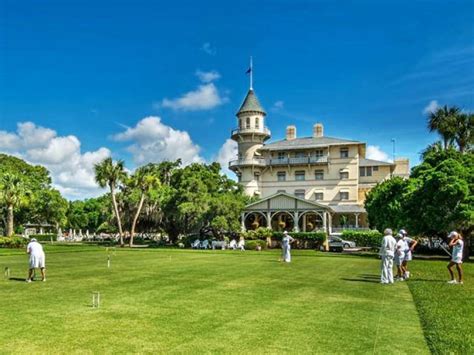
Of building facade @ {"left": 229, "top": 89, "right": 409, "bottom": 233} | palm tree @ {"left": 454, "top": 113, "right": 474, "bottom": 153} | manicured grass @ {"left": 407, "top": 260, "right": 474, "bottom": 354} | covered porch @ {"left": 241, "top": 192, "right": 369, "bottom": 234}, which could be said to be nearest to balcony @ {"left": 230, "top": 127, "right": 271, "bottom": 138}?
building facade @ {"left": 229, "top": 89, "right": 409, "bottom": 233}

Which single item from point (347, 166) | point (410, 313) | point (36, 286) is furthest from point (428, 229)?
point (347, 166)

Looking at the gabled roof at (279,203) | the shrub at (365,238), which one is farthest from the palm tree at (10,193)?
the shrub at (365,238)

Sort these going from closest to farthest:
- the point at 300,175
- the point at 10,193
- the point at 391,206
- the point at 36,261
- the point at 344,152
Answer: the point at 36,261 < the point at 391,206 < the point at 10,193 < the point at 344,152 < the point at 300,175

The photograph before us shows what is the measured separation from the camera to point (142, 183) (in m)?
53.4

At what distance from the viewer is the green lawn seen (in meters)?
7.52

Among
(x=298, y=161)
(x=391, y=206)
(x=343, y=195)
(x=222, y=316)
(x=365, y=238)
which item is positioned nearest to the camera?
(x=222, y=316)

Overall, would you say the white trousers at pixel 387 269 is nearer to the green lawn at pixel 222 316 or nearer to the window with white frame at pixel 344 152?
the green lawn at pixel 222 316

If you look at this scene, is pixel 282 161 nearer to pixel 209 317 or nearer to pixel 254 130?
pixel 254 130

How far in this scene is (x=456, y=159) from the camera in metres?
33.1

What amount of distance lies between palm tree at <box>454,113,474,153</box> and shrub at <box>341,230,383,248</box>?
11885mm

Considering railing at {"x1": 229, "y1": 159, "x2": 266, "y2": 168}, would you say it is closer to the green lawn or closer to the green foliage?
the green foliage

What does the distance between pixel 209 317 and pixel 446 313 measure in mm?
5344

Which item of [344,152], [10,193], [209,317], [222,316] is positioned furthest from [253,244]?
[209,317]

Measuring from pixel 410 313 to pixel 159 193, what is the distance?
5043 cm
